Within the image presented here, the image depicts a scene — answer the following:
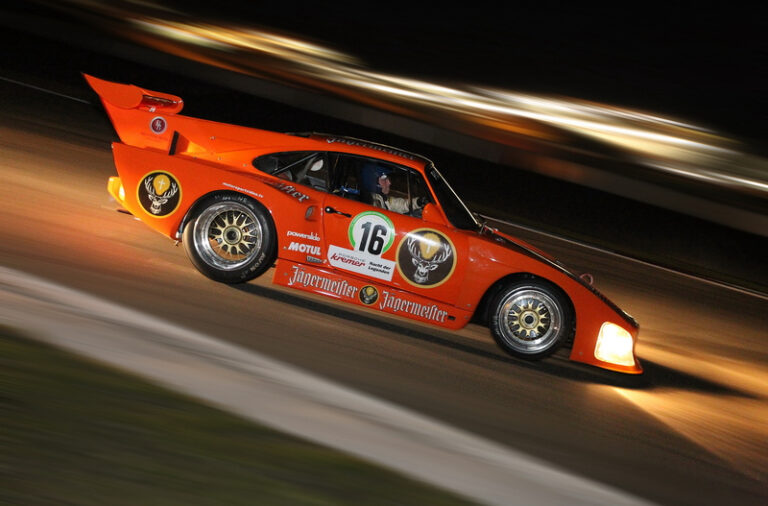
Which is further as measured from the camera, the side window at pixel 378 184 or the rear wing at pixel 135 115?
the rear wing at pixel 135 115

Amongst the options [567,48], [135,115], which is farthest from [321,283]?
[567,48]

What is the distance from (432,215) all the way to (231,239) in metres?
1.66

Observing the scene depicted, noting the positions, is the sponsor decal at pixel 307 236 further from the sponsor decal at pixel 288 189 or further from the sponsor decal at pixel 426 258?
the sponsor decal at pixel 426 258

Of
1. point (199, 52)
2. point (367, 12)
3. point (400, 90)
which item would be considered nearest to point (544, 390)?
point (199, 52)

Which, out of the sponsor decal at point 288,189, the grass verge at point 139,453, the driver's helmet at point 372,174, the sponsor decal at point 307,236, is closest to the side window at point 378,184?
the driver's helmet at point 372,174

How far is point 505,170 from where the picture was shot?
13078mm

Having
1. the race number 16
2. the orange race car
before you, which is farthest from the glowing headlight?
the race number 16

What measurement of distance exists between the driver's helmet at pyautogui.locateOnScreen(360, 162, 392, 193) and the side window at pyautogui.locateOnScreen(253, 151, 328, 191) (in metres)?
0.31

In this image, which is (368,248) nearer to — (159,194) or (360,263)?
(360,263)

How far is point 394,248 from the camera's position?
663 centimetres

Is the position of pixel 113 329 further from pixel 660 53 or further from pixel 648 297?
pixel 660 53

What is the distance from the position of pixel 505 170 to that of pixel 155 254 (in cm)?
709

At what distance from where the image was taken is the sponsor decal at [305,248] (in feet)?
21.9

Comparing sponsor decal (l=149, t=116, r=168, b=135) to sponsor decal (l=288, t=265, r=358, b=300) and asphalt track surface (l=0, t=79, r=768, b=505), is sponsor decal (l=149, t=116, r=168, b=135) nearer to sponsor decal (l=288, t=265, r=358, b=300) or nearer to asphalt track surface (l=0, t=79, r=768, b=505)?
asphalt track surface (l=0, t=79, r=768, b=505)
